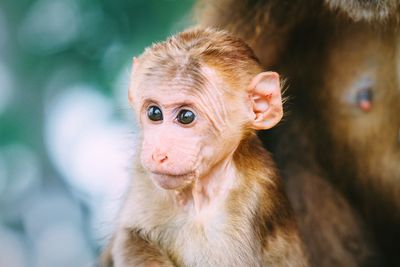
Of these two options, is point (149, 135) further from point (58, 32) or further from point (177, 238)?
point (58, 32)

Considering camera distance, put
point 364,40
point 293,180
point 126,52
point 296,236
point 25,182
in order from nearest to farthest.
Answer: point 296,236, point 364,40, point 293,180, point 126,52, point 25,182

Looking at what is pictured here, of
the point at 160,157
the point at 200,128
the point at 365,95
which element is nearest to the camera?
the point at 160,157

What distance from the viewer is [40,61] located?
4.28 m

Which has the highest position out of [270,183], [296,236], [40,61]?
[40,61]

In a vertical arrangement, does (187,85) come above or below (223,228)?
above

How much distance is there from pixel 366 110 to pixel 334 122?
6.0 inches

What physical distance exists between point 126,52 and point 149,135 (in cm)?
182

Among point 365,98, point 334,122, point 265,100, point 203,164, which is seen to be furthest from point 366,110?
point 203,164

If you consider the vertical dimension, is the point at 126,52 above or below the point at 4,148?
above

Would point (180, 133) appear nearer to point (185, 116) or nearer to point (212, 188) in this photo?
point (185, 116)

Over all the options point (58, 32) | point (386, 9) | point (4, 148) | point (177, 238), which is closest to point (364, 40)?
point (386, 9)

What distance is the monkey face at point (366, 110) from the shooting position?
3324 millimetres

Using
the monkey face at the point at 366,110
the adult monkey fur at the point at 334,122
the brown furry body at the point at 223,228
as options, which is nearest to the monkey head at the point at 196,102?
the brown furry body at the point at 223,228

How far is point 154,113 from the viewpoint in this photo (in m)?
2.39
